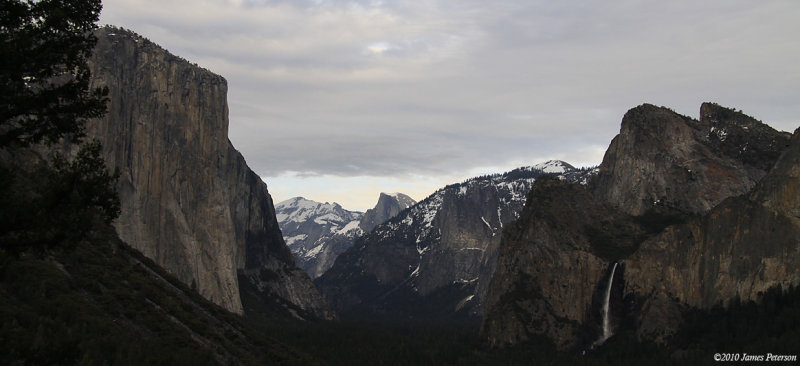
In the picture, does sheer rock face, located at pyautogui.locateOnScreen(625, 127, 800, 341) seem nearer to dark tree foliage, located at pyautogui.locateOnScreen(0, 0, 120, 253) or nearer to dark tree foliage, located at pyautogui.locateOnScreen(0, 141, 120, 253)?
dark tree foliage, located at pyautogui.locateOnScreen(0, 0, 120, 253)

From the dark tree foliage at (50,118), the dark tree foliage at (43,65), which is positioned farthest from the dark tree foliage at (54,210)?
the dark tree foliage at (43,65)

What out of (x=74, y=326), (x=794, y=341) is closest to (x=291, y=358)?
(x=74, y=326)

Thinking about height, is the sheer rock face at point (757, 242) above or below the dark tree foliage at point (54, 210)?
above

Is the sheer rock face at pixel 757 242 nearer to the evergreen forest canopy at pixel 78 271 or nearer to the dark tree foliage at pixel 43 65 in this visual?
the evergreen forest canopy at pixel 78 271

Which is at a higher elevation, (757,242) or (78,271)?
(757,242)

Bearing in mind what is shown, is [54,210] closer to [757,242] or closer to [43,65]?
[43,65]

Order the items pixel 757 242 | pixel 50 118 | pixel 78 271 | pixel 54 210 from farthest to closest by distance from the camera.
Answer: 1. pixel 757 242
2. pixel 78 271
3. pixel 50 118
4. pixel 54 210

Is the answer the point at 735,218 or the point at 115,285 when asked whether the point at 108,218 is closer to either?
the point at 115,285

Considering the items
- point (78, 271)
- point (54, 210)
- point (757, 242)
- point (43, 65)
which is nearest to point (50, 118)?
point (43, 65)
